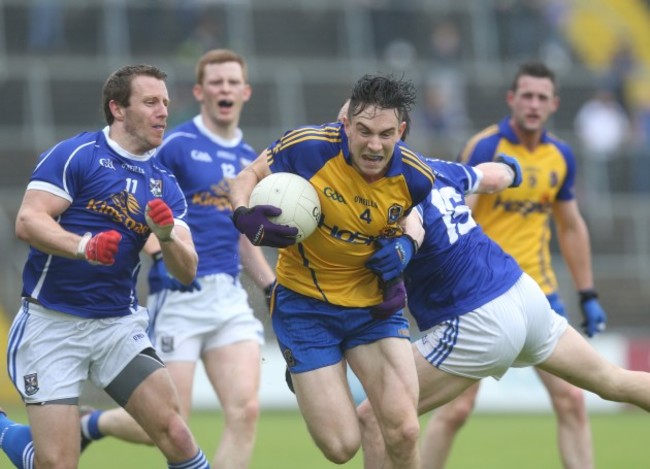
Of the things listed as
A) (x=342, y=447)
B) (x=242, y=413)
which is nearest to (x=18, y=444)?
(x=242, y=413)

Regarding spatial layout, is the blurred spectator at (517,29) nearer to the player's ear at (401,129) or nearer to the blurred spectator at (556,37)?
the blurred spectator at (556,37)

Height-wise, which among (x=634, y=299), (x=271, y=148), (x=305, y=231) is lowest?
(x=634, y=299)

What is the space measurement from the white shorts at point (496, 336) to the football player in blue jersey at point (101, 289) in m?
1.45

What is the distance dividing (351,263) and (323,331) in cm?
40

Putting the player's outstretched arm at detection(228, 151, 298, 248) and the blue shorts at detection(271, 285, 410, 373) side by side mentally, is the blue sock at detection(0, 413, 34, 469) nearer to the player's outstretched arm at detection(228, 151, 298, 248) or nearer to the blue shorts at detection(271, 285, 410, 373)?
the blue shorts at detection(271, 285, 410, 373)

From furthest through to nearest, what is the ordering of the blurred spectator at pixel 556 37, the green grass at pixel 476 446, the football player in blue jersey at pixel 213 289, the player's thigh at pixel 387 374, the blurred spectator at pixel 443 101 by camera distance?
the blurred spectator at pixel 556 37 < the blurred spectator at pixel 443 101 < the green grass at pixel 476 446 < the football player in blue jersey at pixel 213 289 < the player's thigh at pixel 387 374

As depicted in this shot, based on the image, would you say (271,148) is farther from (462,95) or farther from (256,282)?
(462,95)

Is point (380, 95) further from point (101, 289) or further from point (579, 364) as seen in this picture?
point (579, 364)

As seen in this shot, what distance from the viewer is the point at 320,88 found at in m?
19.3

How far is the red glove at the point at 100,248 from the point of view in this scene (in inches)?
237

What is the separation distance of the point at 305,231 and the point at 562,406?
2.81 metres

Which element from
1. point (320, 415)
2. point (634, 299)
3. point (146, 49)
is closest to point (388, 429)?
point (320, 415)

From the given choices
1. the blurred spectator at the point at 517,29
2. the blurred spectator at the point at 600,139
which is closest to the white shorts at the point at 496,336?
the blurred spectator at the point at 600,139

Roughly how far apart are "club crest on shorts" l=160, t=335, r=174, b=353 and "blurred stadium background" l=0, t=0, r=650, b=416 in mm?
6779
